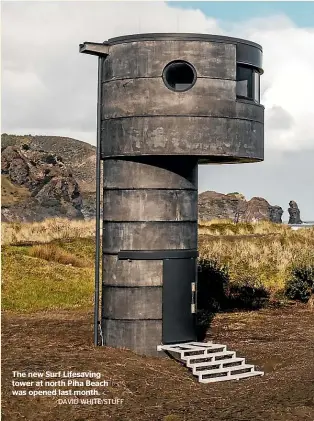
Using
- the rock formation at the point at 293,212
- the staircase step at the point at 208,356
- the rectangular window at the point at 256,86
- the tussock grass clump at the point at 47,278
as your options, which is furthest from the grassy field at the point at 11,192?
the staircase step at the point at 208,356

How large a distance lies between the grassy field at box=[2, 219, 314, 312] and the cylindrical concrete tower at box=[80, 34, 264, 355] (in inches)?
336

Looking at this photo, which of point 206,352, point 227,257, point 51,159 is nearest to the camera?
point 206,352

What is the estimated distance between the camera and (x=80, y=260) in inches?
1294

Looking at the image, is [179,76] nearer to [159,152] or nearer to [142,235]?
[159,152]

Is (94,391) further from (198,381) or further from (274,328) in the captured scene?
(274,328)

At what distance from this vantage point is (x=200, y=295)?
2588cm

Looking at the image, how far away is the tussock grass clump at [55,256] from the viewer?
32.3m

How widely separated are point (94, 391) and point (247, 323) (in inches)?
378

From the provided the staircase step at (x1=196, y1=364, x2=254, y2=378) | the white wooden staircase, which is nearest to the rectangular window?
the white wooden staircase

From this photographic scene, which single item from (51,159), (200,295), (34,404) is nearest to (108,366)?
(34,404)

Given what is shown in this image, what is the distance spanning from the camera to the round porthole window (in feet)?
55.3

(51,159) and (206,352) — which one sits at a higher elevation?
(51,159)

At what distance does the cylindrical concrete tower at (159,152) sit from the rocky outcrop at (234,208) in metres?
108

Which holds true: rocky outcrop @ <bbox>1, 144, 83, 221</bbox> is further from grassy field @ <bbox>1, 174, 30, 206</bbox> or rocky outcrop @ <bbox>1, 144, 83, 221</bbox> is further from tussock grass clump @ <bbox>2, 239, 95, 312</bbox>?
tussock grass clump @ <bbox>2, 239, 95, 312</bbox>
